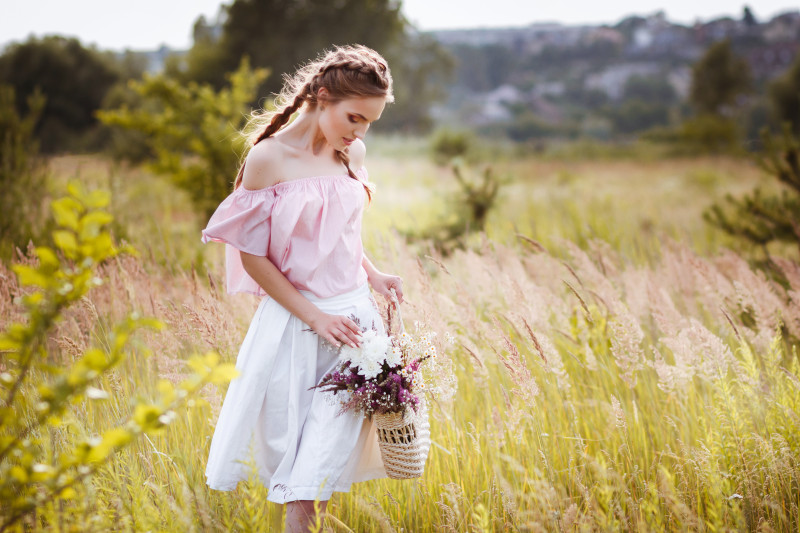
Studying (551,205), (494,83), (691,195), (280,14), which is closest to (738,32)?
(494,83)

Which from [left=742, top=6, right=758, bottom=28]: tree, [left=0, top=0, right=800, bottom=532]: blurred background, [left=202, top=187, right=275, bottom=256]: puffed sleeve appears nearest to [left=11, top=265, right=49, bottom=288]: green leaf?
[left=0, top=0, right=800, bottom=532]: blurred background

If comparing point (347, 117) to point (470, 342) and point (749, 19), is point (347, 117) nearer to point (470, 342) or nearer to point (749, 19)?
point (470, 342)

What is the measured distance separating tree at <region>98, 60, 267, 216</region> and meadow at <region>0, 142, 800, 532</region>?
13.0 feet

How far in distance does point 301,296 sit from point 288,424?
1.36 feet

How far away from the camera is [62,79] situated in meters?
27.2

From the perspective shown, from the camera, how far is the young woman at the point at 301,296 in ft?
5.41

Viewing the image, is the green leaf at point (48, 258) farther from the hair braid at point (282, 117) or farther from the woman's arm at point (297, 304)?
the hair braid at point (282, 117)

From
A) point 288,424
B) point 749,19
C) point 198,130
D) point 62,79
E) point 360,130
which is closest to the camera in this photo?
point 288,424

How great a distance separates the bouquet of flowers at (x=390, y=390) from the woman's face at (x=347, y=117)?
0.68m

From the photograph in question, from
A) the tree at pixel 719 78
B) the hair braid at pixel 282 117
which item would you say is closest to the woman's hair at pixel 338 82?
the hair braid at pixel 282 117

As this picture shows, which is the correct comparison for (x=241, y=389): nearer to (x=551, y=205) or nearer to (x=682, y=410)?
(x=682, y=410)

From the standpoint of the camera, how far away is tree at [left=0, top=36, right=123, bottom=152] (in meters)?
26.3

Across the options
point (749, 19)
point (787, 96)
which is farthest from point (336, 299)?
point (749, 19)

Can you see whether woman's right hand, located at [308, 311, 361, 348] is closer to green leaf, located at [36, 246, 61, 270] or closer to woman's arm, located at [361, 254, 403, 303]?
woman's arm, located at [361, 254, 403, 303]
